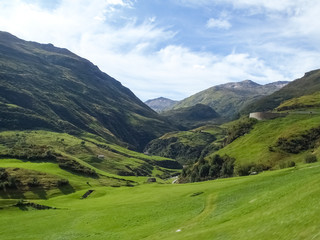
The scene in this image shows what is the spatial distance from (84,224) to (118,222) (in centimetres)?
741

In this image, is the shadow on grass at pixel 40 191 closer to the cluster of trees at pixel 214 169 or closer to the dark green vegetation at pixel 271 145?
the dark green vegetation at pixel 271 145

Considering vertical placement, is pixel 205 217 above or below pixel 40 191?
above

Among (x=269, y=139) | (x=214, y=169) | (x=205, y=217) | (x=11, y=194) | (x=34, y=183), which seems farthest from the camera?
(x=269, y=139)

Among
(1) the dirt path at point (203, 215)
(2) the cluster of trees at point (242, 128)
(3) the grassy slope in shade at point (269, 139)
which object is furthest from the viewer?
(2) the cluster of trees at point (242, 128)

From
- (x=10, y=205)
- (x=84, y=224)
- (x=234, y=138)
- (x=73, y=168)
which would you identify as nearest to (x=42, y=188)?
(x=10, y=205)

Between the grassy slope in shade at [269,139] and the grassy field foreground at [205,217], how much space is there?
2922 inches

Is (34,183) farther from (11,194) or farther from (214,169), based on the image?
(214,169)

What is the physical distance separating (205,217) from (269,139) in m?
116

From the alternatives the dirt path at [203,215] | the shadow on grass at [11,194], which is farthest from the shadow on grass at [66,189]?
the dirt path at [203,215]

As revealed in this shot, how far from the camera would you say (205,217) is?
39.3 m

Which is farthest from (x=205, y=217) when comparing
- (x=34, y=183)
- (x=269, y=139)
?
(x=269, y=139)

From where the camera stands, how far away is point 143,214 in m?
49.9

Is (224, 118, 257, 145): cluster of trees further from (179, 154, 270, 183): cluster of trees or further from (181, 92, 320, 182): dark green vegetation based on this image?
(179, 154, 270, 183): cluster of trees

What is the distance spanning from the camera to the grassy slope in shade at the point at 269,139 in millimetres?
122875
